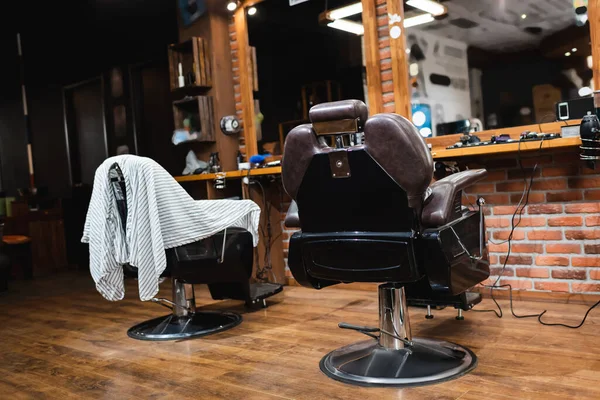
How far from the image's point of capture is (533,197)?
3.31m

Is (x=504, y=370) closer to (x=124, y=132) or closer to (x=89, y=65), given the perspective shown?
(x=124, y=132)

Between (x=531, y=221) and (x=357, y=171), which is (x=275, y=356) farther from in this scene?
(x=531, y=221)

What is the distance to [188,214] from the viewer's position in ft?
9.48

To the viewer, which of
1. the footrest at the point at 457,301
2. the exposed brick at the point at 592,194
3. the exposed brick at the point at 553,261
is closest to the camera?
the footrest at the point at 457,301

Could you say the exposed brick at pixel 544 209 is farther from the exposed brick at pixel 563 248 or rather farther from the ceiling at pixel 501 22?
the ceiling at pixel 501 22

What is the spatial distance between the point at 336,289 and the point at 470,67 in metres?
1.76

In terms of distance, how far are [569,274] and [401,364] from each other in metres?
1.53

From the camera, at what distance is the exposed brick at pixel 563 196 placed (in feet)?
10.4

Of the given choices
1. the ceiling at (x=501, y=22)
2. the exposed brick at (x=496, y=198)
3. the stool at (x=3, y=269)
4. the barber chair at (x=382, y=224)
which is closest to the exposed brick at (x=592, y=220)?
the exposed brick at (x=496, y=198)

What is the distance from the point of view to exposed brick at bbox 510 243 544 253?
3309 millimetres

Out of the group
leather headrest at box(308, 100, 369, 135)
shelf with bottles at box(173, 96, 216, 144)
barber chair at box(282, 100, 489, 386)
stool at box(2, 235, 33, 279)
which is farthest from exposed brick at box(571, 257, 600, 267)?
A: stool at box(2, 235, 33, 279)

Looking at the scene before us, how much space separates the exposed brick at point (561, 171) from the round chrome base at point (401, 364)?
1.35 m

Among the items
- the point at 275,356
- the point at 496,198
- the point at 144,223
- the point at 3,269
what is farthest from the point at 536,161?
the point at 3,269

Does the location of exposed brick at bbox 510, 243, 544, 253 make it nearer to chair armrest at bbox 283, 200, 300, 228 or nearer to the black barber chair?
the black barber chair
